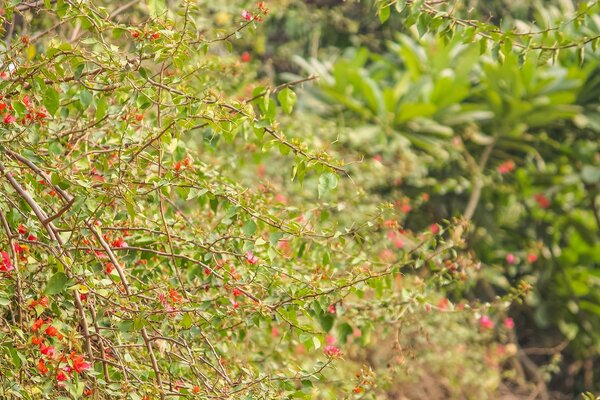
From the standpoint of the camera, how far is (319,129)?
5473mm

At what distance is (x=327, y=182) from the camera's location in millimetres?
2434

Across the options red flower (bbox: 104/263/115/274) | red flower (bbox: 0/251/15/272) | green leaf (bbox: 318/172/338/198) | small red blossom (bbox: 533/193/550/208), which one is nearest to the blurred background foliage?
small red blossom (bbox: 533/193/550/208)

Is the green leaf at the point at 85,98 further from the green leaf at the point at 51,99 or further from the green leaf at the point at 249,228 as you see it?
the green leaf at the point at 249,228

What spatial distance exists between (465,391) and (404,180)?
1456 mm

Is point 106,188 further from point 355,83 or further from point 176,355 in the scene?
point 355,83

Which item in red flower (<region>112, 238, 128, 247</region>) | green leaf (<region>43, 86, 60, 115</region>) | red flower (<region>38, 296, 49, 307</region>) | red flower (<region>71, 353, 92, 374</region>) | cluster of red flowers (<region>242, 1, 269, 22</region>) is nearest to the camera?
red flower (<region>71, 353, 92, 374</region>)

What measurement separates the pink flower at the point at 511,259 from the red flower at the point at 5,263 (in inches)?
183

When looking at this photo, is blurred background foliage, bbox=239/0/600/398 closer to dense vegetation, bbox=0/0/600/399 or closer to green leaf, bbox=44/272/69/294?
dense vegetation, bbox=0/0/600/399

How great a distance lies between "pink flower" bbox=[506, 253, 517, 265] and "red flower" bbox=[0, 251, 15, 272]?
466cm

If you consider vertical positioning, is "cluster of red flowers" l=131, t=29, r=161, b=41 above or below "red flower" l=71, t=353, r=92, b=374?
above

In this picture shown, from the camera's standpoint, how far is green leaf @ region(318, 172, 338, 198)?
2422 millimetres

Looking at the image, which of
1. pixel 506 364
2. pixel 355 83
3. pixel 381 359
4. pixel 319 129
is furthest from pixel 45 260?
pixel 506 364

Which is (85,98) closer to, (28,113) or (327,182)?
(28,113)

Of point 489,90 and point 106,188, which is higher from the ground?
point 106,188
